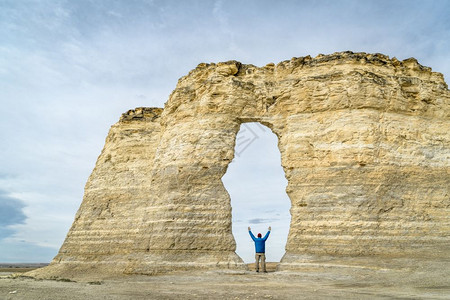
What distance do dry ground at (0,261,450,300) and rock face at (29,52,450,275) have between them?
33.5 inches

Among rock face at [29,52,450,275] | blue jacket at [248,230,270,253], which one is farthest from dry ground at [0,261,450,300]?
blue jacket at [248,230,270,253]

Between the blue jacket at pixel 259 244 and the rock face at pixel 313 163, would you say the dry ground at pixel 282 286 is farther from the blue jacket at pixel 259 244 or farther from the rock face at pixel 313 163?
the blue jacket at pixel 259 244

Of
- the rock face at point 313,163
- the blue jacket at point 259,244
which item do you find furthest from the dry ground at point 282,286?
the blue jacket at point 259,244

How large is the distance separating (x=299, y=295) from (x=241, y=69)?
1198cm

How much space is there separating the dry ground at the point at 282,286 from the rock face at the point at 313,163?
2.79 ft

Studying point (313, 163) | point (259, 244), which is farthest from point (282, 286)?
point (313, 163)

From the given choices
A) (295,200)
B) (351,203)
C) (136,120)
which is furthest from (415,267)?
(136,120)

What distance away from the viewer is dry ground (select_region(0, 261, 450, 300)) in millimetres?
9453

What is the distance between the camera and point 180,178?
1684 cm

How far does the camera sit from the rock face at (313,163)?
48.6 feet

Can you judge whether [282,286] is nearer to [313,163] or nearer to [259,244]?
[259,244]

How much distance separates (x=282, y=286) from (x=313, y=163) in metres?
6.06

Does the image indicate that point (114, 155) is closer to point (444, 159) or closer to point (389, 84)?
point (389, 84)

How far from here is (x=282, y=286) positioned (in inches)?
445
